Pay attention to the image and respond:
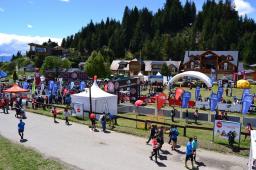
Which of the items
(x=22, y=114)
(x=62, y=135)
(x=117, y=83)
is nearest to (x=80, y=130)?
(x=62, y=135)

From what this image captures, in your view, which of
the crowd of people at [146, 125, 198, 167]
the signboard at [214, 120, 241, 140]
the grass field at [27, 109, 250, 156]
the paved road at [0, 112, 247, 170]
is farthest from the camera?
the signboard at [214, 120, 241, 140]

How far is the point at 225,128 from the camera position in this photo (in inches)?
782

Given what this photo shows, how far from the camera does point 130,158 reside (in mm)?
17391

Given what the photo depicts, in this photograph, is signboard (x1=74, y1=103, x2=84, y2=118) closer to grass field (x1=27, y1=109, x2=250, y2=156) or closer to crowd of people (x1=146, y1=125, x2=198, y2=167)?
grass field (x1=27, y1=109, x2=250, y2=156)

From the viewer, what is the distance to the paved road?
1642 cm

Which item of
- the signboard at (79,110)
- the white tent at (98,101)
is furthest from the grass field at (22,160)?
the white tent at (98,101)

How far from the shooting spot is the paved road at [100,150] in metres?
16.4

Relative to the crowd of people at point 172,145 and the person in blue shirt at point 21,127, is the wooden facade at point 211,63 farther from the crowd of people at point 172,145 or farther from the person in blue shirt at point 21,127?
the person in blue shirt at point 21,127

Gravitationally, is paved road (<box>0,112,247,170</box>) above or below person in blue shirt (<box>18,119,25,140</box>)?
below

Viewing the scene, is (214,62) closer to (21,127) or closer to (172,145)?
(172,145)

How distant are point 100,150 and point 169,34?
139261mm

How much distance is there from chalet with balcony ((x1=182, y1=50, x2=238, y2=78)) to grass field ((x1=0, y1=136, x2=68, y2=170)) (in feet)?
200

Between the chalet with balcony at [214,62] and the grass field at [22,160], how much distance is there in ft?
200

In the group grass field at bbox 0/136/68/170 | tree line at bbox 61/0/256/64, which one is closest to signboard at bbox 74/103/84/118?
grass field at bbox 0/136/68/170
